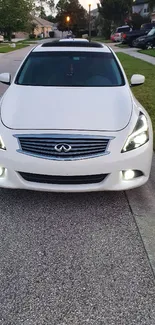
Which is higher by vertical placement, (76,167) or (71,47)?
(71,47)

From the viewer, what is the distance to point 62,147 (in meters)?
3.56

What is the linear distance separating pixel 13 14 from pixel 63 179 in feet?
175

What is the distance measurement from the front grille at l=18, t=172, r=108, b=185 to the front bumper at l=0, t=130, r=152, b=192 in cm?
3

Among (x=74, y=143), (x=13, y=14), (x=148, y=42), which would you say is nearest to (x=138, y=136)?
(x=74, y=143)

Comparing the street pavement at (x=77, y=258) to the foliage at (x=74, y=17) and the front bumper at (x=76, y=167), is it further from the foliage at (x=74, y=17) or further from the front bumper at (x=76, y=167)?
the foliage at (x=74, y=17)

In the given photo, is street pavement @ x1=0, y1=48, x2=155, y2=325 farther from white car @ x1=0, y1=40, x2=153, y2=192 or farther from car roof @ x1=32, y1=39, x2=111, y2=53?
car roof @ x1=32, y1=39, x2=111, y2=53

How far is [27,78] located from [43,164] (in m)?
1.96

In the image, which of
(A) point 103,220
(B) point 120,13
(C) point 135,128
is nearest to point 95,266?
(A) point 103,220

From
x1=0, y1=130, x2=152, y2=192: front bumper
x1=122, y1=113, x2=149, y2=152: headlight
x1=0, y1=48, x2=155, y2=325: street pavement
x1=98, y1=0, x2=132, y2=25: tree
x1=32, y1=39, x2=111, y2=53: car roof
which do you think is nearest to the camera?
x1=0, y1=48, x2=155, y2=325: street pavement

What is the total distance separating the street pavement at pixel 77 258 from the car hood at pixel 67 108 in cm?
83

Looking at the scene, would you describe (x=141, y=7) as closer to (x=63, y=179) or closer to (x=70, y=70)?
(x=70, y=70)

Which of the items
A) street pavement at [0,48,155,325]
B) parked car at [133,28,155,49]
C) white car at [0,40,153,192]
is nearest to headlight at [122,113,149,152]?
white car at [0,40,153,192]

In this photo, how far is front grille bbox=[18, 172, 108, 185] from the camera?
3.62 meters

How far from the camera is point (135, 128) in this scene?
150 inches
